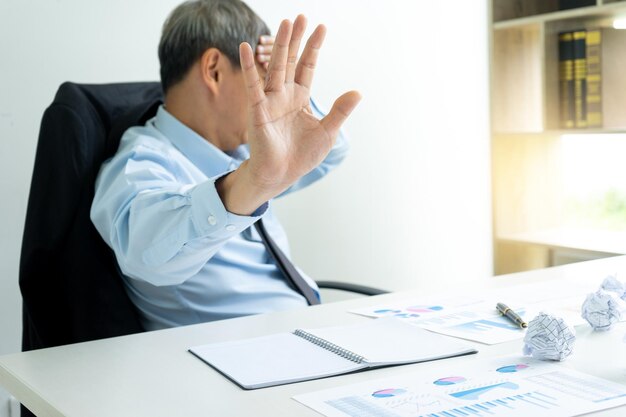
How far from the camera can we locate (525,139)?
10.9ft

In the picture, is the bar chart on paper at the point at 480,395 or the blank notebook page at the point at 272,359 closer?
the bar chart on paper at the point at 480,395

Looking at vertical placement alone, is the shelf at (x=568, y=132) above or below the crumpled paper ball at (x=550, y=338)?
above

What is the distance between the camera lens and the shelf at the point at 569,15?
2818mm

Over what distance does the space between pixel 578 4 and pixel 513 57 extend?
0.30m

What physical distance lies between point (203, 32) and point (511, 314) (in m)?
0.99

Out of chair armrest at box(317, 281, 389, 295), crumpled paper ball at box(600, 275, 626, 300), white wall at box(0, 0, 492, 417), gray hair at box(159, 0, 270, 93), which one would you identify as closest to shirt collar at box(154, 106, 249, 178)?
gray hair at box(159, 0, 270, 93)

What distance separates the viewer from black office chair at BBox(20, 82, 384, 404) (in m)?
1.72

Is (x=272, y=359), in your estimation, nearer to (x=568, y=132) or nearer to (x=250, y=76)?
(x=250, y=76)

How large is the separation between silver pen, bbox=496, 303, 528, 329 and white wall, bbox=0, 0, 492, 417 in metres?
1.46

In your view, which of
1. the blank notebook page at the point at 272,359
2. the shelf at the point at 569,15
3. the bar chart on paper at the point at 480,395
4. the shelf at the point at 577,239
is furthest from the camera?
the shelf at the point at 577,239

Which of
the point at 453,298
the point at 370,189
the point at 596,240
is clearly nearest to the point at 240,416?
the point at 453,298

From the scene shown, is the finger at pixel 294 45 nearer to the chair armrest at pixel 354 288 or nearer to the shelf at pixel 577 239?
the chair armrest at pixel 354 288

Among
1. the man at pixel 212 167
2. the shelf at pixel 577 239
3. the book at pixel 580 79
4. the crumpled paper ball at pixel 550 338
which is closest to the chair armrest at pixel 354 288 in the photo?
the man at pixel 212 167

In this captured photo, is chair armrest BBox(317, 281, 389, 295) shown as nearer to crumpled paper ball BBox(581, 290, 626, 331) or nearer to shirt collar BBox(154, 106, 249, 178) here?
shirt collar BBox(154, 106, 249, 178)
